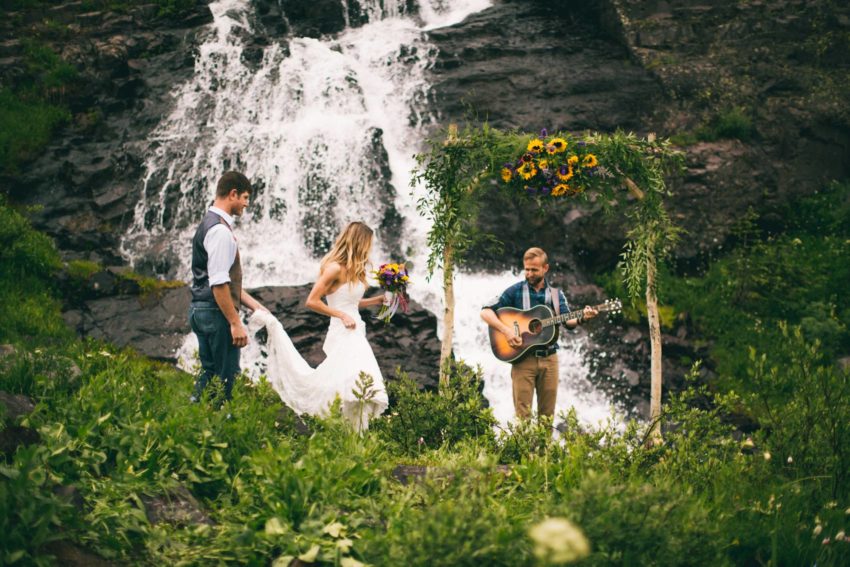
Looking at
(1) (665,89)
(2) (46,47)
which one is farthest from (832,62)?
(2) (46,47)

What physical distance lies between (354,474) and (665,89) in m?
13.2

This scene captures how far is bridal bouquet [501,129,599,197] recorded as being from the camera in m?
7.51

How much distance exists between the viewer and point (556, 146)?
24.5 ft

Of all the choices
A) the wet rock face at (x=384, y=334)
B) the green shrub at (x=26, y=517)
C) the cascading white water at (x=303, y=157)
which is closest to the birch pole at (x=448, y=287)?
the wet rock face at (x=384, y=334)

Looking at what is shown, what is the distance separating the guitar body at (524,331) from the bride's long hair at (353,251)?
1852mm

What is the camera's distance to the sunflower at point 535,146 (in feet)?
24.7

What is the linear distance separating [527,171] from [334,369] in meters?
3.08

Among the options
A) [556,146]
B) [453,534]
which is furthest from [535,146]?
[453,534]

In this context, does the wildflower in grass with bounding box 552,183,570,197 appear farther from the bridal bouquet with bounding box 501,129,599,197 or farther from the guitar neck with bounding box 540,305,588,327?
the guitar neck with bounding box 540,305,588,327

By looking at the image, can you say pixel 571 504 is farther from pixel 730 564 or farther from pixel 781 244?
pixel 781 244

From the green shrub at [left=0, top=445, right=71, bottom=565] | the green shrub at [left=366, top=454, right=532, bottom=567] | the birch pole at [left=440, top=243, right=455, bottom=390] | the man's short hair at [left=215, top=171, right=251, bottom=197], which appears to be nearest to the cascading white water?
the birch pole at [left=440, top=243, right=455, bottom=390]

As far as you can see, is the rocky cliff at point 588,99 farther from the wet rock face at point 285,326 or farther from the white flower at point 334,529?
the white flower at point 334,529

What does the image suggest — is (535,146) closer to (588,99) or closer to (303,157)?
(303,157)

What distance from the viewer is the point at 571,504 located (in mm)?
2980
